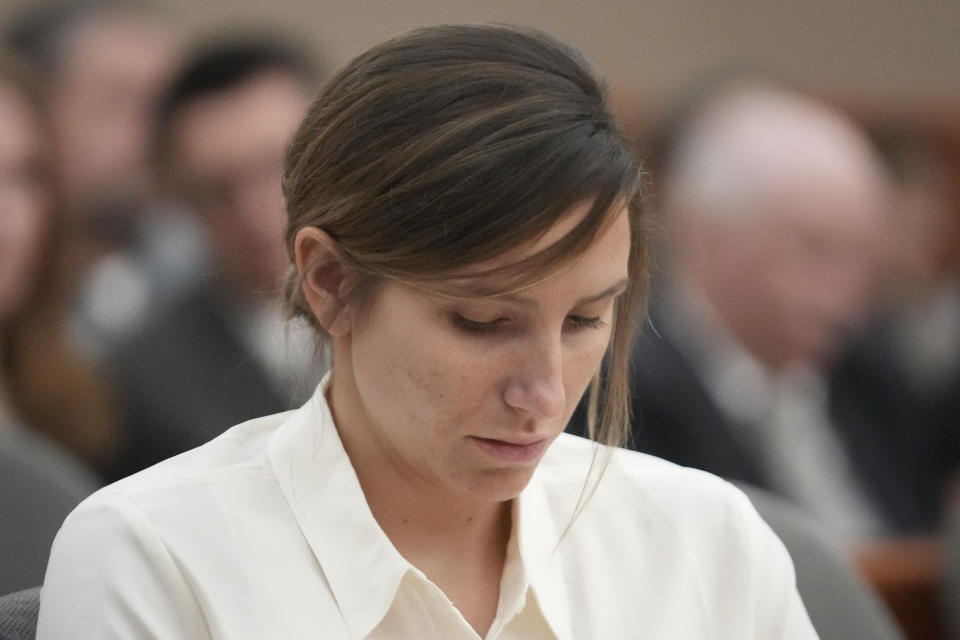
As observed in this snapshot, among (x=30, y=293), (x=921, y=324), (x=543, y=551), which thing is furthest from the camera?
(x=921, y=324)

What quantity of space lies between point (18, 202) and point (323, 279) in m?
1.35

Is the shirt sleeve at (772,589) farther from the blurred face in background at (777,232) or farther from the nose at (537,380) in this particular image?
the blurred face in background at (777,232)

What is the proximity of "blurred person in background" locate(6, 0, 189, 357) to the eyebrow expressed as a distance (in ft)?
5.77

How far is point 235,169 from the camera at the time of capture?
271cm

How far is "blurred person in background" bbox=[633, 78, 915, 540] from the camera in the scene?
2.71 meters

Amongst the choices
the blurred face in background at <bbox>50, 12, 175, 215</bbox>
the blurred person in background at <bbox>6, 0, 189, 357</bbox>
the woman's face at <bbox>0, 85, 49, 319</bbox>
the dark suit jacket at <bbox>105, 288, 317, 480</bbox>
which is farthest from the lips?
the blurred face in background at <bbox>50, 12, 175, 215</bbox>

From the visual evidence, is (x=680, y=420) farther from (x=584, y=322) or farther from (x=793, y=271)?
(x=584, y=322)

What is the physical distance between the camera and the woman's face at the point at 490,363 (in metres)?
1.24

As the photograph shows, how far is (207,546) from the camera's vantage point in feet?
4.23

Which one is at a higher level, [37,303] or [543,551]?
[543,551]

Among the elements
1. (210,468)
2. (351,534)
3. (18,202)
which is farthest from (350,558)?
(18,202)

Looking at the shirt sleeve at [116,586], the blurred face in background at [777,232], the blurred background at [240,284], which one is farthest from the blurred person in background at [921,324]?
the shirt sleeve at [116,586]

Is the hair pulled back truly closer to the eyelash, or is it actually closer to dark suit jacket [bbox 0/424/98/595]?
the eyelash

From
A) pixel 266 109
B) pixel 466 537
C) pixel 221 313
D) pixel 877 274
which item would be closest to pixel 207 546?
pixel 466 537
